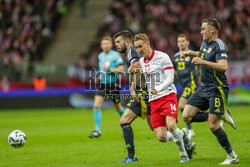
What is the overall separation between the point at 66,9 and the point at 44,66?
26.2 ft

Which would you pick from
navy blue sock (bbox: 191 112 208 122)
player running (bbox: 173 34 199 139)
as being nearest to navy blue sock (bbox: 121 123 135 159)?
navy blue sock (bbox: 191 112 208 122)

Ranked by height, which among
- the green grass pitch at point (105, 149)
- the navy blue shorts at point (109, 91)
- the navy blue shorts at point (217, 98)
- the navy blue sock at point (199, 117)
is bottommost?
the green grass pitch at point (105, 149)

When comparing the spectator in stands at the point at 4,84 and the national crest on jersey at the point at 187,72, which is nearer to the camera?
the national crest on jersey at the point at 187,72

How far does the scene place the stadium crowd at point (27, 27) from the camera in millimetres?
29484

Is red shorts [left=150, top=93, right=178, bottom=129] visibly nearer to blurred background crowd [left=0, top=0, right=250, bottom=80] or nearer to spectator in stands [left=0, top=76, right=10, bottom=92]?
blurred background crowd [left=0, top=0, right=250, bottom=80]

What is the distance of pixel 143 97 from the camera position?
7.94m

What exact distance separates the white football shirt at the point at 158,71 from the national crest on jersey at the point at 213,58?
1.93ft

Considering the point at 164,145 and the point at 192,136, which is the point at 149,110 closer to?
the point at 164,145

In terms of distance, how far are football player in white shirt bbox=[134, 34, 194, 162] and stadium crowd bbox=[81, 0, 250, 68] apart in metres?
15.1

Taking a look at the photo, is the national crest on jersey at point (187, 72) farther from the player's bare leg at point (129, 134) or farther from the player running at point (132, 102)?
the player's bare leg at point (129, 134)

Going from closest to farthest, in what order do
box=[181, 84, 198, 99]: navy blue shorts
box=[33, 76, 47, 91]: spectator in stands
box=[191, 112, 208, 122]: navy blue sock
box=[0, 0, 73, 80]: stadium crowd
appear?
box=[191, 112, 208, 122]: navy blue sock → box=[181, 84, 198, 99]: navy blue shorts → box=[33, 76, 47, 91]: spectator in stands → box=[0, 0, 73, 80]: stadium crowd

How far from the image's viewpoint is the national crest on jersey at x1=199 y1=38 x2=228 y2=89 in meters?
6.96

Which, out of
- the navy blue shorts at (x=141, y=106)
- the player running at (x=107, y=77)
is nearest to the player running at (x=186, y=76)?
the player running at (x=107, y=77)

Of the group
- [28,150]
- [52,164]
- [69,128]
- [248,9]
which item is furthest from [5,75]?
[52,164]
